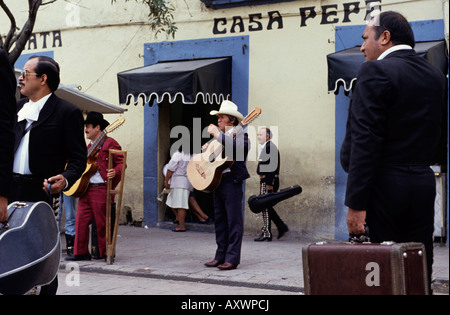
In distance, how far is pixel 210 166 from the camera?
756cm

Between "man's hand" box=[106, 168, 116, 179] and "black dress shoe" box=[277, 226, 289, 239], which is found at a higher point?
"man's hand" box=[106, 168, 116, 179]

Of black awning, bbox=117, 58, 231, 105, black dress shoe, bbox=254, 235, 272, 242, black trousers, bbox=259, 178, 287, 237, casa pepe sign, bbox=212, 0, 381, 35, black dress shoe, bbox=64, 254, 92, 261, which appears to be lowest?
black dress shoe, bbox=254, 235, 272, 242

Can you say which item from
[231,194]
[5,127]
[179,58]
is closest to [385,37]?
[5,127]

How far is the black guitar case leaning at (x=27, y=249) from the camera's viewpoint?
328 centimetres

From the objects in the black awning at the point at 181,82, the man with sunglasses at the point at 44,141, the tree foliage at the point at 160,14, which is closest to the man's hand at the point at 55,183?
the man with sunglasses at the point at 44,141

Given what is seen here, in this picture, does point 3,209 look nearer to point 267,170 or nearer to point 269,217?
point 267,170

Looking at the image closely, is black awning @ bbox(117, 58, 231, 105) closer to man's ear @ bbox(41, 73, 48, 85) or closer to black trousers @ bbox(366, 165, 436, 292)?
man's ear @ bbox(41, 73, 48, 85)

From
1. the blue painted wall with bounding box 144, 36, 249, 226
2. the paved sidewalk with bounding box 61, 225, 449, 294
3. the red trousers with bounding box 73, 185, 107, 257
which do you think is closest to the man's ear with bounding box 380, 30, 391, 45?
the paved sidewalk with bounding box 61, 225, 449, 294

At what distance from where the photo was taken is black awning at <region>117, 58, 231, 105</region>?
10.5m

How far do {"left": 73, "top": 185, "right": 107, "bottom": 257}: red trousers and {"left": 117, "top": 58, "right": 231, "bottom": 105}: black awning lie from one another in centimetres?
263

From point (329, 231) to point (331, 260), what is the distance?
24.8 feet

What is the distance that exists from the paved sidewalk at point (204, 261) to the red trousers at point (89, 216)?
25 centimetres

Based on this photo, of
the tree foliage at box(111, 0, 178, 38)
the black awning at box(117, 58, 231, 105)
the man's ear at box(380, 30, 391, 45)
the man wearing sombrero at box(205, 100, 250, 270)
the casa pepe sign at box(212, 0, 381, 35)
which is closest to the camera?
the man's ear at box(380, 30, 391, 45)

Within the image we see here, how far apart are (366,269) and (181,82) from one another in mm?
7680
